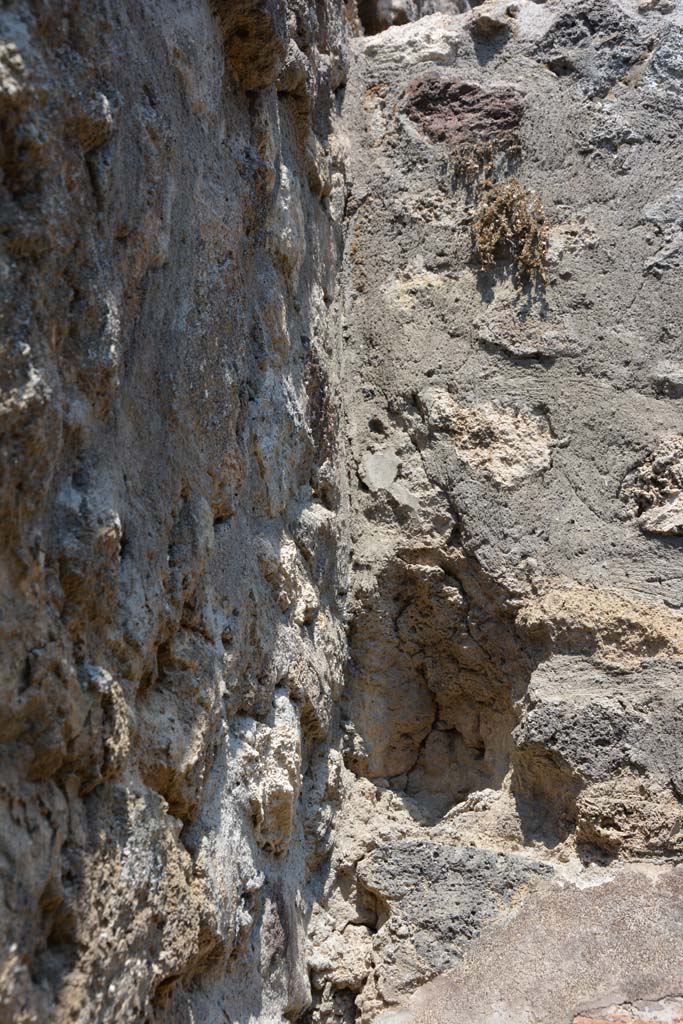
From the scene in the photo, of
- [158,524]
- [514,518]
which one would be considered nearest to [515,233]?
[514,518]

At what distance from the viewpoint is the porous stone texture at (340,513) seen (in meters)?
1.37

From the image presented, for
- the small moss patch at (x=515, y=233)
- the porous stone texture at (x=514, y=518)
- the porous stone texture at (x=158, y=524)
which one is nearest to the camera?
the porous stone texture at (x=158, y=524)

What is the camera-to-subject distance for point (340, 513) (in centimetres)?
274

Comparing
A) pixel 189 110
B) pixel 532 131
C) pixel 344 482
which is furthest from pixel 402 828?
pixel 532 131

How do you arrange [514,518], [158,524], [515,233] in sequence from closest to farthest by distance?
1. [158,524]
2. [514,518]
3. [515,233]

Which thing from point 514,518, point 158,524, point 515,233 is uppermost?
point 515,233

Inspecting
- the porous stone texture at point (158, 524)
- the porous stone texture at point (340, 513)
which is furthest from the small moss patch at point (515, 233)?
the porous stone texture at point (158, 524)

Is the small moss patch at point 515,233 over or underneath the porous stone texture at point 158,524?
over

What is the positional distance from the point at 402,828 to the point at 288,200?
4.68 ft

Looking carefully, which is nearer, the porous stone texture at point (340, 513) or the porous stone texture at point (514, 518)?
the porous stone texture at point (340, 513)

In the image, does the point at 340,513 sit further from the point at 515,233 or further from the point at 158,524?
the point at 158,524

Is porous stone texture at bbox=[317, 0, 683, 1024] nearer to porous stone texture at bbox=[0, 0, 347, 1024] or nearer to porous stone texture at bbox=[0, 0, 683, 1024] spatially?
porous stone texture at bbox=[0, 0, 683, 1024]

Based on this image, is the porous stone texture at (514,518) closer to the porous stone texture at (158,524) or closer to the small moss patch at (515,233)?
the small moss patch at (515,233)

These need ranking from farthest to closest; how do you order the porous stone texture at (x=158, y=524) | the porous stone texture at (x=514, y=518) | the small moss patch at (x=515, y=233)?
the small moss patch at (x=515, y=233)
the porous stone texture at (x=514, y=518)
the porous stone texture at (x=158, y=524)
